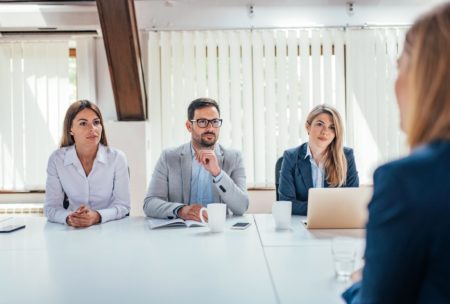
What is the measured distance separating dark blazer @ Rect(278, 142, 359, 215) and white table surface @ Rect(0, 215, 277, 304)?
0.71 meters

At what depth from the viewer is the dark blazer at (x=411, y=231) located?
661 millimetres

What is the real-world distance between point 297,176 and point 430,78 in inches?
86.6

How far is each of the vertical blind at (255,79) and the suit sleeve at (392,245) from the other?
144 inches

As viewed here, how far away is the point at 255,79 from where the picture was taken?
4.38 m

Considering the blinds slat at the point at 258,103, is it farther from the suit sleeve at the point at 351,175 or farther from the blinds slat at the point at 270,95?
the suit sleeve at the point at 351,175

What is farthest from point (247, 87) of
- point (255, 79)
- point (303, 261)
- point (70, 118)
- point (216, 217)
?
point (303, 261)

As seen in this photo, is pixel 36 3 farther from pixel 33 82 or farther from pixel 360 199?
pixel 360 199

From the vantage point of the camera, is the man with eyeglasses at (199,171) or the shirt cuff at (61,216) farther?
the man with eyeglasses at (199,171)

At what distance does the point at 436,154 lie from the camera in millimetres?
691

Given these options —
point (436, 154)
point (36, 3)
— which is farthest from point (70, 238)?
point (36, 3)

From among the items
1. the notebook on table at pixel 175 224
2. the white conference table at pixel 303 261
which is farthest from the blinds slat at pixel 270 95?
the notebook on table at pixel 175 224

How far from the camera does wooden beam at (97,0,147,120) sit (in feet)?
12.1

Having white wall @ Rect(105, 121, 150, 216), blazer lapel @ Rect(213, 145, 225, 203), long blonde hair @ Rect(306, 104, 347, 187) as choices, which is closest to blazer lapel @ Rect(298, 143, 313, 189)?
long blonde hair @ Rect(306, 104, 347, 187)

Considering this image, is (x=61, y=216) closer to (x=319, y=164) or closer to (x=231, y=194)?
(x=231, y=194)
